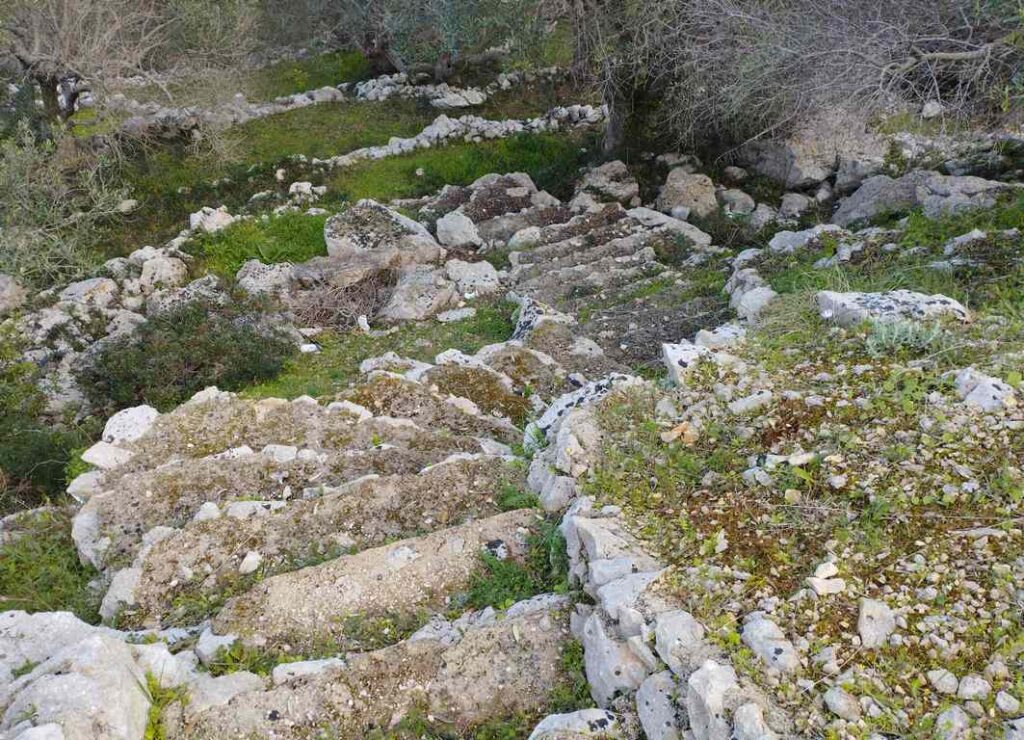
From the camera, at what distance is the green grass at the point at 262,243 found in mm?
15836

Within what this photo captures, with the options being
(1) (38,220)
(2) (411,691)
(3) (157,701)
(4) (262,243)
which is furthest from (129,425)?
(4) (262,243)

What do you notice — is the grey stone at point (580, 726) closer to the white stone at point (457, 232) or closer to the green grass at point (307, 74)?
the white stone at point (457, 232)

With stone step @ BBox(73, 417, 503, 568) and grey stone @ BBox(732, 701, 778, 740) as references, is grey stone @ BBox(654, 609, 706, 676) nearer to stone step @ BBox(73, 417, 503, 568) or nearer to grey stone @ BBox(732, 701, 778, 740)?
grey stone @ BBox(732, 701, 778, 740)

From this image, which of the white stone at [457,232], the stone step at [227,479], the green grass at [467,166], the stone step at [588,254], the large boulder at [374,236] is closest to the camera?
the stone step at [227,479]

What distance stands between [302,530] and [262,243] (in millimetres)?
11261

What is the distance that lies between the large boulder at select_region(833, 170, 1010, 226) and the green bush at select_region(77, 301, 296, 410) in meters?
10.7

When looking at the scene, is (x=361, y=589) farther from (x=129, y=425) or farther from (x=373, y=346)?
(x=373, y=346)

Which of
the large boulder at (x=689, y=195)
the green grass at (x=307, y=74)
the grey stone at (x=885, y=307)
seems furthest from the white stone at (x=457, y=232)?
the green grass at (x=307, y=74)

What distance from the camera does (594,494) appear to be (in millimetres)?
5762

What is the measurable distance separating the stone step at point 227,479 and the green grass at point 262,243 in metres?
8.78

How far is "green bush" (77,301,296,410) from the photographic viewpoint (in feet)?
34.1

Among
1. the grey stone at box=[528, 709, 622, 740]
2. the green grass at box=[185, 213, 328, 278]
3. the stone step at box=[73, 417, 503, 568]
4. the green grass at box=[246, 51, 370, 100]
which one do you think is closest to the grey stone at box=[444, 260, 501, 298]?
the green grass at box=[185, 213, 328, 278]

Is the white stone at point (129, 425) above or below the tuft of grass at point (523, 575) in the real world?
above

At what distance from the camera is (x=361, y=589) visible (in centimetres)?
542
